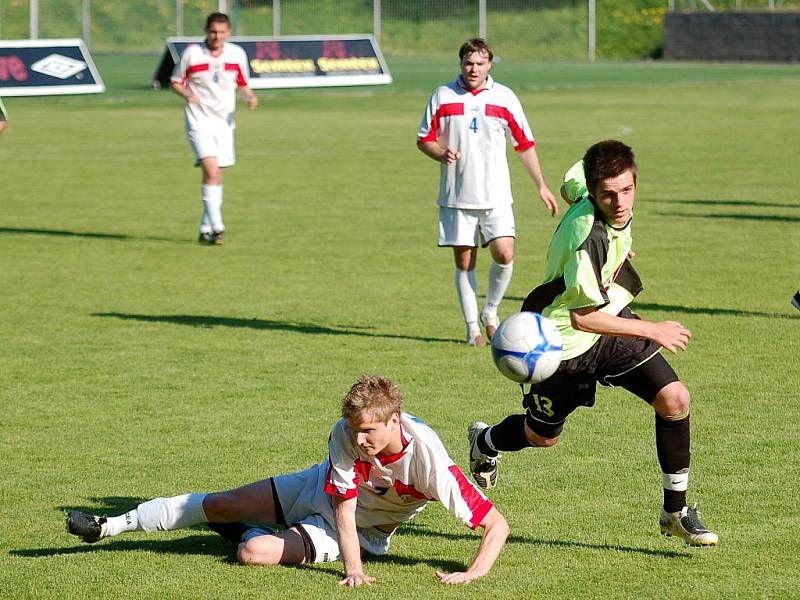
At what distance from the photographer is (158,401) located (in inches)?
366

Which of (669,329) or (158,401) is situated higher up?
(669,329)

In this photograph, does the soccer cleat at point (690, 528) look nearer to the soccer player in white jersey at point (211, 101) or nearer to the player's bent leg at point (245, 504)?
the player's bent leg at point (245, 504)

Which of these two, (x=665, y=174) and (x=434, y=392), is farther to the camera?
(x=665, y=174)

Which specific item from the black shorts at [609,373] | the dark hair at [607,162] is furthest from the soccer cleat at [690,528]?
the dark hair at [607,162]

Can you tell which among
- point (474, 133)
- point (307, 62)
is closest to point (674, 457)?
point (474, 133)

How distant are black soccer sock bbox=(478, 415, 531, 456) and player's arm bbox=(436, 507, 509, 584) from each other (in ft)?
3.54

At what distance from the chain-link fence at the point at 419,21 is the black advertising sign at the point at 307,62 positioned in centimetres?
1486

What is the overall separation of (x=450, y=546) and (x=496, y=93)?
5437 mm

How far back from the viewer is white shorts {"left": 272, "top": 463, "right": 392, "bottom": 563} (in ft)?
20.7

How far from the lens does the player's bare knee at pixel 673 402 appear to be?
6270mm

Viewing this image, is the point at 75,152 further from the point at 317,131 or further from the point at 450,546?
the point at 450,546

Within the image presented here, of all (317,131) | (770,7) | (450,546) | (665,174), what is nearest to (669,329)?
(450,546)

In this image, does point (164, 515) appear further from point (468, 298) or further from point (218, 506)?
point (468, 298)

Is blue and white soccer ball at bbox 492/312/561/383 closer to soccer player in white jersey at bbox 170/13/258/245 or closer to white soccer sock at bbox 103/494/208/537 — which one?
white soccer sock at bbox 103/494/208/537
